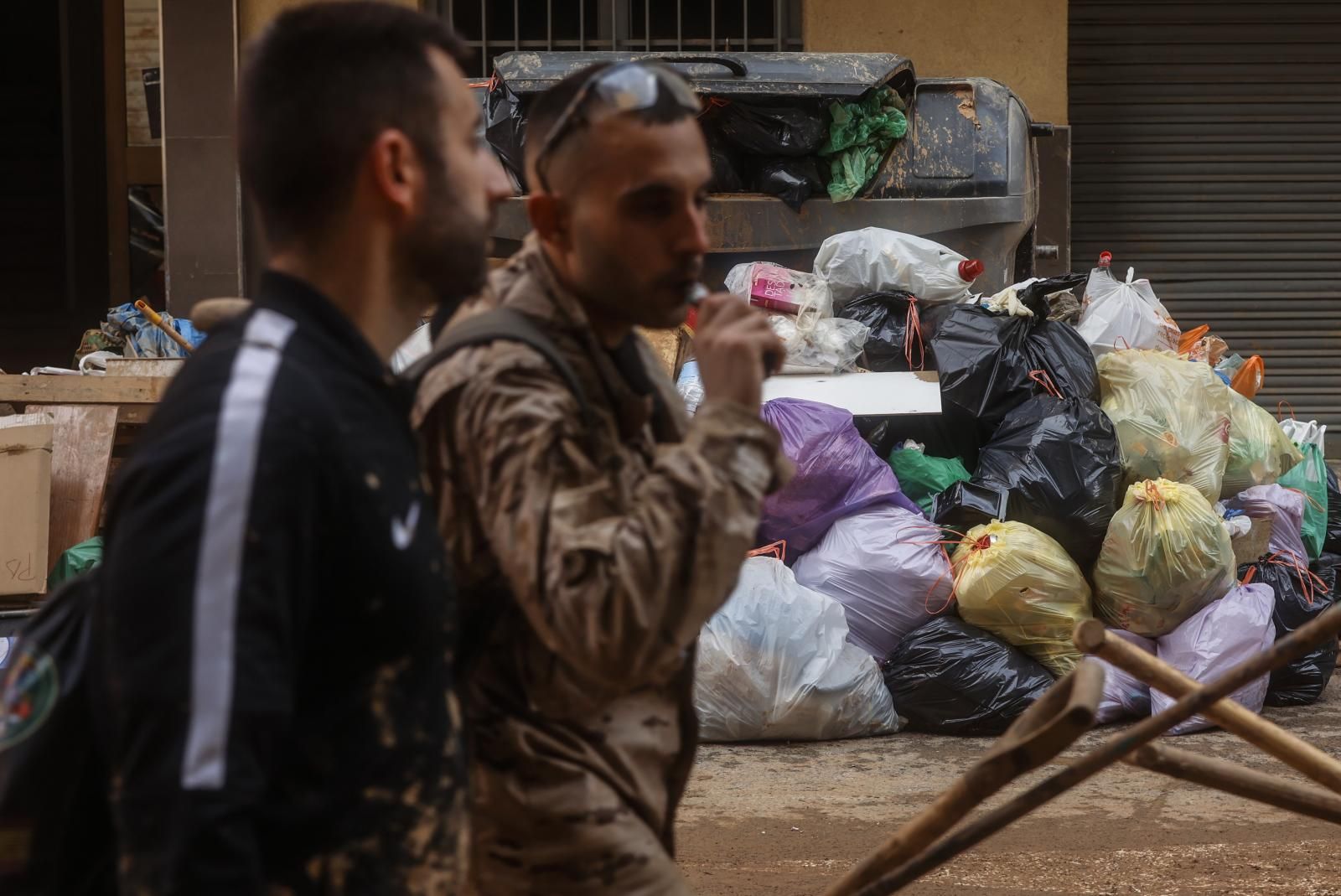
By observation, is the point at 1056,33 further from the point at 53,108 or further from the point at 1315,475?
the point at 53,108

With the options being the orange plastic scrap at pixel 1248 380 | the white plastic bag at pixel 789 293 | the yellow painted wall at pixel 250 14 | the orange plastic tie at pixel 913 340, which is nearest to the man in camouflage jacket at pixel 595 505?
the white plastic bag at pixel 789 293

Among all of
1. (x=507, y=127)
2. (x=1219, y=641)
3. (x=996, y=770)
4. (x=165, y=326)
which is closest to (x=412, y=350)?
(x=507, y=127)

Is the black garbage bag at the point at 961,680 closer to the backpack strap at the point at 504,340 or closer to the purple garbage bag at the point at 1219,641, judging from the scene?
the purple garbage bag at the point at 1219,641

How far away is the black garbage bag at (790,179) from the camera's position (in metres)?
6.29

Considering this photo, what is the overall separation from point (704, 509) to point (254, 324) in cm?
46

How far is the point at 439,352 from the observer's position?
1.63 meters

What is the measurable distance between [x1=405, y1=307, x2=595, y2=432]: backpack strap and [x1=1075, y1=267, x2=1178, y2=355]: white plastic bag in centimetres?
473

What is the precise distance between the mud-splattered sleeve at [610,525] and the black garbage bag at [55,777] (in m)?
0.43

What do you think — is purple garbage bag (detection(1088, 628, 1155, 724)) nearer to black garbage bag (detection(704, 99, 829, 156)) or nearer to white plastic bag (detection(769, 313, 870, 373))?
white plastic bag (detection(769, 313, 870, 373))

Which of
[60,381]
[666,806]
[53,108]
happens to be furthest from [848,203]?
[53,108]

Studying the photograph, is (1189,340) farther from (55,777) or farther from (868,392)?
(55,777)

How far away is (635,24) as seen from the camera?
7938 millimetres

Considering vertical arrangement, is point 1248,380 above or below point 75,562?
above

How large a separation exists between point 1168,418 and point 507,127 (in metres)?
2.87
